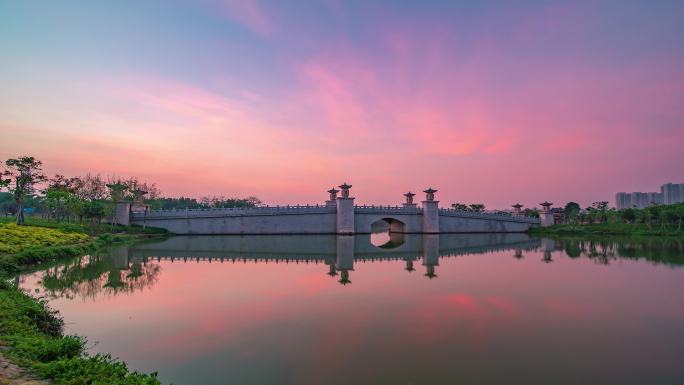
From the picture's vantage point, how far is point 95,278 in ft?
38.7

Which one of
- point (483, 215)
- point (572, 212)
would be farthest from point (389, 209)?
point (572, 212)

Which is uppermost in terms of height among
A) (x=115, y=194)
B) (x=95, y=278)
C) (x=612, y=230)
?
(x=115, y=194)

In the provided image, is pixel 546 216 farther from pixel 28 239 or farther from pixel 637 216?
pixel 28 239

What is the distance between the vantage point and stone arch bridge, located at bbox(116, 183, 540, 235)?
30.6 meters

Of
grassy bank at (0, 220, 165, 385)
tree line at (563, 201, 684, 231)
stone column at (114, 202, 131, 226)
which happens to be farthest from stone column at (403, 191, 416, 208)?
grassy bank at (0, 220, 165, 385)

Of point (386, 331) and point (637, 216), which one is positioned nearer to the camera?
point (386, 331)

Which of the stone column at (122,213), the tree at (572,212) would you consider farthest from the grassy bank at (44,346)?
the tree at (572,212)

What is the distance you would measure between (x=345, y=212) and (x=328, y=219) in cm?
175

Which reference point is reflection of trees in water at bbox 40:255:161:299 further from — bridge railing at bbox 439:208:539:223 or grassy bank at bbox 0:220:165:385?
bridge railing at bbox 439:208:539:223

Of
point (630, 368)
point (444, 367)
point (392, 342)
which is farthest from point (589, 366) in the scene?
point (392, 342)

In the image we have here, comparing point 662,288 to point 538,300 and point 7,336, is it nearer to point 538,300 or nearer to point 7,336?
point 538,300

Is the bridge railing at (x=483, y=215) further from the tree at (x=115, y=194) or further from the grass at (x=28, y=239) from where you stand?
the grass at (x=28, y=239)

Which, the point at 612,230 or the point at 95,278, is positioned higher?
the point at 612,230

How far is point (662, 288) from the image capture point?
10.6 meters
